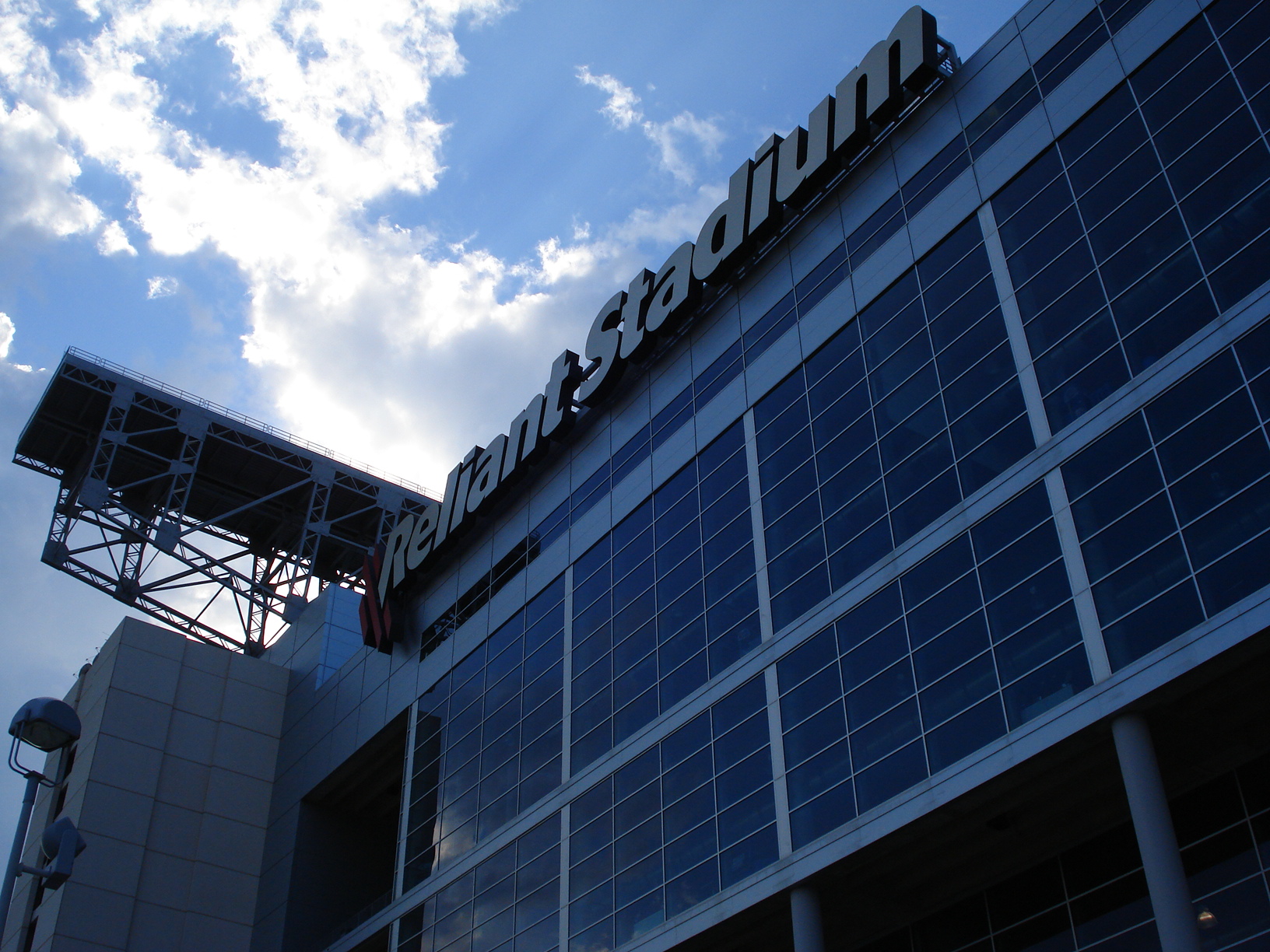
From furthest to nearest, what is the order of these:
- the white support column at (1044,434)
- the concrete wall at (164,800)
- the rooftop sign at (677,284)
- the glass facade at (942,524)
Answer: the concrete wall at (164,800) → the rooftop sign at (677,284) → the glass facade at (942,524) → the white support column at (1044,434)

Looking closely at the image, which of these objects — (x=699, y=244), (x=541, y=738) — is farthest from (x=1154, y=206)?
(x=541, y=738)

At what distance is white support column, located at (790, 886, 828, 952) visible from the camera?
2808 cm

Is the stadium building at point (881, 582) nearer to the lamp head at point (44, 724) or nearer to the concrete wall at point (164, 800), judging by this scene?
the concrete wall at point (164, 800)

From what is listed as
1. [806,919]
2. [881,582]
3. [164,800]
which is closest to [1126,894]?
[806,919]

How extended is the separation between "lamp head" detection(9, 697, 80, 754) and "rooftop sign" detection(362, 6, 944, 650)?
23687 mm

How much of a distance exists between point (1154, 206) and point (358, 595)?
1684 inches

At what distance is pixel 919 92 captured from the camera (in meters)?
35.5

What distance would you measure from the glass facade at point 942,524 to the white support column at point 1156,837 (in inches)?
50.3

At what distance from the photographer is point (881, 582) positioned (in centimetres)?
2980

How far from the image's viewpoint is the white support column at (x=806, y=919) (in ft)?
92.1

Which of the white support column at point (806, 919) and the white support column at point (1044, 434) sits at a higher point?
the white support column at point (1044, 434)

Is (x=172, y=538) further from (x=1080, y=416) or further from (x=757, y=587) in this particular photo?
(x=1080, y=416)

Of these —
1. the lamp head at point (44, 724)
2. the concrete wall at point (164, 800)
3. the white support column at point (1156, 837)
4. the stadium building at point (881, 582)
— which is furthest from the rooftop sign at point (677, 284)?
the lamp head at point (44, 724)

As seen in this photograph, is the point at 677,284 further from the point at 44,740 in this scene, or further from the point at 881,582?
the point at 44,740
